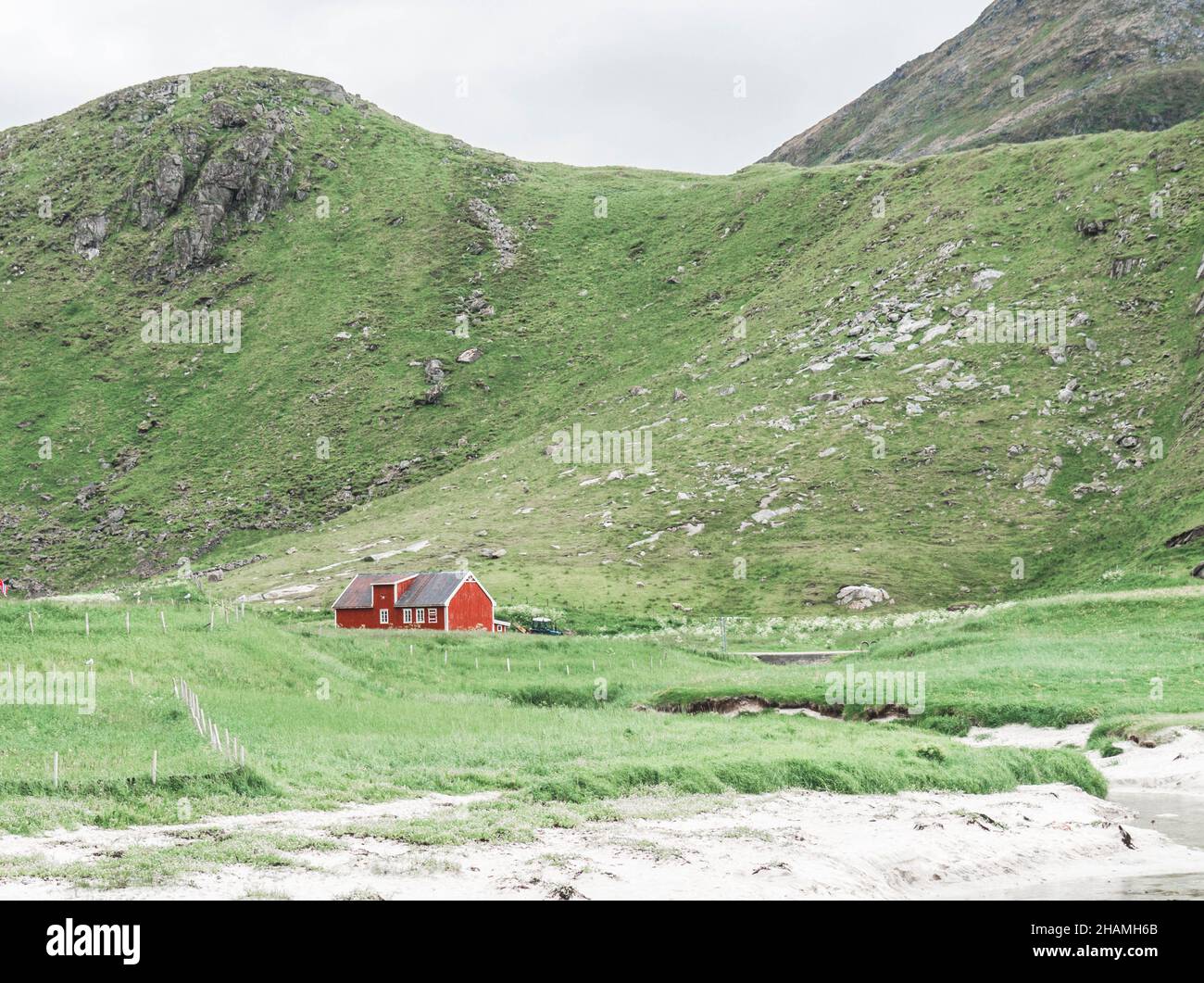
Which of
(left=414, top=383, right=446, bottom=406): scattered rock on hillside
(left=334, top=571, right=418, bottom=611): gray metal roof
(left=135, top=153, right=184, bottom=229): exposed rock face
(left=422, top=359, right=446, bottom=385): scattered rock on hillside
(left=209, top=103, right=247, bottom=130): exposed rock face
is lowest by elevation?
(left=334, top=571, right=418, bottom=611): gray metal roof

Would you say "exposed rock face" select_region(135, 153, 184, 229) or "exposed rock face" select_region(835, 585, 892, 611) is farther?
"exposed rock face" select_region(135, 153, 184, 229)

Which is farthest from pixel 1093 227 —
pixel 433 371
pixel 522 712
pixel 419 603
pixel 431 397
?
pixel 522 712

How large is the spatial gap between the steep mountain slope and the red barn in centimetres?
837

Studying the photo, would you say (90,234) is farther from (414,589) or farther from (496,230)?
(414,589)

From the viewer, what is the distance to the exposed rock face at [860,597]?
81875 mm

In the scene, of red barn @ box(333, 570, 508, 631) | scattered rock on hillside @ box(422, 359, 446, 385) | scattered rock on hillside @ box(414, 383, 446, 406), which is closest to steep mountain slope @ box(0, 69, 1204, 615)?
scattered rock on hillside @ box(414, 383, 446, 406)

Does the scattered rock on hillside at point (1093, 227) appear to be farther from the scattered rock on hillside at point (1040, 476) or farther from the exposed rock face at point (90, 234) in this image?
the exposed rock face at point (90, 234)

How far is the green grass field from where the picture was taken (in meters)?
25.8

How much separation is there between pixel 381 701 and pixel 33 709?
51.1ft

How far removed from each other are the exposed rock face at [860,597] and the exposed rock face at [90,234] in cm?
14807

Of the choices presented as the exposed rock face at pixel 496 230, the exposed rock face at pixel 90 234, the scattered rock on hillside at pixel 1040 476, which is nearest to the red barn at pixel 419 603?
the scattered rock on hillside at pixel 1040 476

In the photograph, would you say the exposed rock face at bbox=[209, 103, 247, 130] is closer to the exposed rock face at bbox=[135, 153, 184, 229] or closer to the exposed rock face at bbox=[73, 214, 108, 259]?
the exposed rock face at bbox=[135, 153, 184, 229]

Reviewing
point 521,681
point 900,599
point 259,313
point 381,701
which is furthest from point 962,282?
point 259,313
